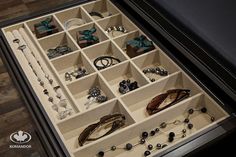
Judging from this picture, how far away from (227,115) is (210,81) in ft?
0.56

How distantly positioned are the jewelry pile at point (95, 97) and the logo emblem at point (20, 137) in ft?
0.93

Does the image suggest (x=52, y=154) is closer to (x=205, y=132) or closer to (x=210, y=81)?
(x=205, y=132)

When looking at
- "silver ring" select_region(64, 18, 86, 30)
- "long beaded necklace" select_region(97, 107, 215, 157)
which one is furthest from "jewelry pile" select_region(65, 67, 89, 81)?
"long beaded necklace" select_region(97, 107, 215, 157)

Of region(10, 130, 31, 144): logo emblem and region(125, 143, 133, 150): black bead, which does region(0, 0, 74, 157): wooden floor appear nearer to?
region(10, 130, 31, 144): logo emblem

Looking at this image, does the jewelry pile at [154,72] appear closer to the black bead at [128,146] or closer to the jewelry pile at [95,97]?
the jewelry pile at [95,97]

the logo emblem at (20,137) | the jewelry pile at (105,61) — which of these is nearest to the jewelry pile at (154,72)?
the jewelry pile at (105,61)

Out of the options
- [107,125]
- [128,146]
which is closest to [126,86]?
[107,125]

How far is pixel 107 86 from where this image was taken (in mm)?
1539

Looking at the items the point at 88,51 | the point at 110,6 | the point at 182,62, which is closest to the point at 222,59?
the point at 182,62

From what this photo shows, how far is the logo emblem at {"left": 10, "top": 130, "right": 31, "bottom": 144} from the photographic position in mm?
1473

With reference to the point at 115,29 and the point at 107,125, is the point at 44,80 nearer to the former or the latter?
the point at 107,125

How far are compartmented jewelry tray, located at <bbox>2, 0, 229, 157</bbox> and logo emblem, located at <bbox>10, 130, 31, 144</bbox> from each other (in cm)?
15

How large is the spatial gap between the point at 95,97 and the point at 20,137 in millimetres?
364

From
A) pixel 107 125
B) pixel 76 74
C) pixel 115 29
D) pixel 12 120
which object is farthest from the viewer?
pixel 115 29
